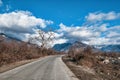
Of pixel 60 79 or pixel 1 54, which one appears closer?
pixel 60 79

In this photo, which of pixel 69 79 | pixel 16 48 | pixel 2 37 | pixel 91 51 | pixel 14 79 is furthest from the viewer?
pixel 91 51

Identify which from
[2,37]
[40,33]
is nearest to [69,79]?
[2,37]

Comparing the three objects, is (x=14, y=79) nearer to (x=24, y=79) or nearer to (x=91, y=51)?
(x=24, y=79)

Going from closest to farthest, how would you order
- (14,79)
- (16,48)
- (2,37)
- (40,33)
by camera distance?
1. (14,79)
2. (2,37)
3. (16,48)
4. (40,33)

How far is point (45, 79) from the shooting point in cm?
1667

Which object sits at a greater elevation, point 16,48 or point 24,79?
point 16,48

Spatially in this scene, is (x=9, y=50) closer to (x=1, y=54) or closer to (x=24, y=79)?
(x=1, y=54)

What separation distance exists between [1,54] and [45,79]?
48.7 ft

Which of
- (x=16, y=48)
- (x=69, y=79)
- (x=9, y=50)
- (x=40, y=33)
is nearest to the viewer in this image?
(x=69, y=79)

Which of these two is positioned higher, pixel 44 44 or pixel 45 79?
pixel 44 44

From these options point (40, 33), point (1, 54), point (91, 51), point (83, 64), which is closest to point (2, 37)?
point (1, 54)

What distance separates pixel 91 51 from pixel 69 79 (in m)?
34.2

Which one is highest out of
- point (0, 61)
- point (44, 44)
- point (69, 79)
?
point (44, 44)

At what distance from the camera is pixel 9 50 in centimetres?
3516
